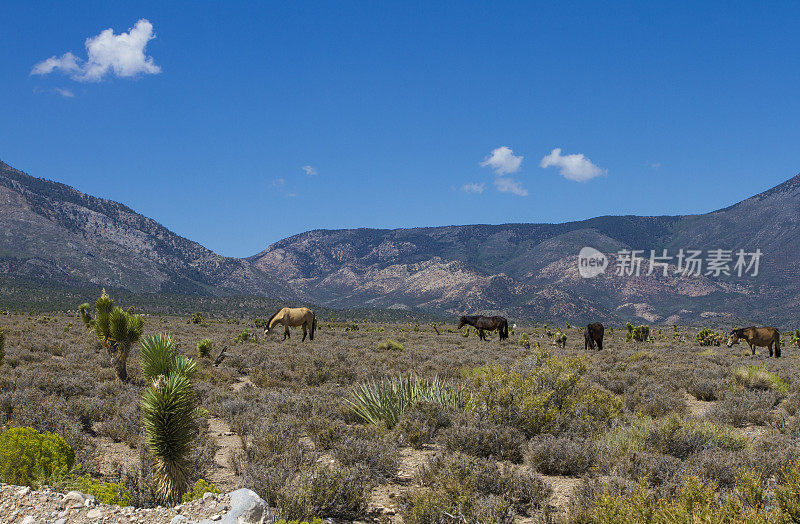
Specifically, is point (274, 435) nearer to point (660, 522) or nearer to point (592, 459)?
point (592, 459)

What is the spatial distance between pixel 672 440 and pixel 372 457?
4.55 metres

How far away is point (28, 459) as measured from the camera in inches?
204

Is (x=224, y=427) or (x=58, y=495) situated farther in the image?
(x=224, y=427)

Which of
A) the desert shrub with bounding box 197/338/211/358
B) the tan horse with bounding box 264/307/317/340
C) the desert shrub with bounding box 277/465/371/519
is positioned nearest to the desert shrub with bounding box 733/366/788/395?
the desert shrub with bounding box 277/465/371/519

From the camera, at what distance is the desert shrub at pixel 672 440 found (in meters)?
7.08

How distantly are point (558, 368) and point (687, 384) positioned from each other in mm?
7200

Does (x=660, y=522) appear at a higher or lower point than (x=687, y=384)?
higher

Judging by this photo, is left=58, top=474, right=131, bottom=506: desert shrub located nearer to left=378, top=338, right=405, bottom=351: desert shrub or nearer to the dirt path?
the dirt path

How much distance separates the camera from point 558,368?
9547 mm

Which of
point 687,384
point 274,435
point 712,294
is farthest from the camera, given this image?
point 712,294

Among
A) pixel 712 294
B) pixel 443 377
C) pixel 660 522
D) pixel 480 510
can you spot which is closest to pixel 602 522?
pixel 660 522

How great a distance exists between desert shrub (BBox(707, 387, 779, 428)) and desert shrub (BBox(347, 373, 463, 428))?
18.1 feet

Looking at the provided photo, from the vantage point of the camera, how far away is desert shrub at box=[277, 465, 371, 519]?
4855mm

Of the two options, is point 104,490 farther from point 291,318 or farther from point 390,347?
point 291,318
